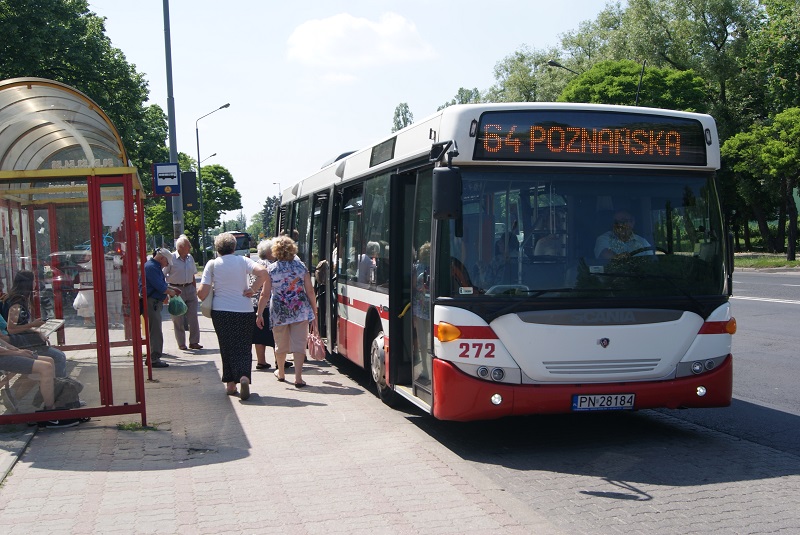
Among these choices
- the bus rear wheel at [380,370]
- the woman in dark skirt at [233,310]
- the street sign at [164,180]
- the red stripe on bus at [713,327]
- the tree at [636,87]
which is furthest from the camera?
the tree at [636,87]

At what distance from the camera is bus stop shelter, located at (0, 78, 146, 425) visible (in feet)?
27.3

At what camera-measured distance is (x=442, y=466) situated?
686cm

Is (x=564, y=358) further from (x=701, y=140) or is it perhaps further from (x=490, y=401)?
(x=701, y=140)

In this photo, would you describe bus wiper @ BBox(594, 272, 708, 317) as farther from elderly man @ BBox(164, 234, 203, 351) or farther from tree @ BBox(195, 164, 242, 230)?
tree @ BBox(195, 164, 242, 230)

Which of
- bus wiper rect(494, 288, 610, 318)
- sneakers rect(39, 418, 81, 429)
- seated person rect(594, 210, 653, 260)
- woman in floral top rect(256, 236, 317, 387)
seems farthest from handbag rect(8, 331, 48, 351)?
seated person rect(594, 210, 653, 260)

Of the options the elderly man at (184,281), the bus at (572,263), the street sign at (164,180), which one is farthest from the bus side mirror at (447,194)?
the street sign at (164,180)

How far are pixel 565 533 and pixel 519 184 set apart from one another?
9.82 feet

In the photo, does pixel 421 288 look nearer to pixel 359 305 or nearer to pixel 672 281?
pixel 672 281

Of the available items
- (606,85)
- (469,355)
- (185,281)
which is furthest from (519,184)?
(606,85)

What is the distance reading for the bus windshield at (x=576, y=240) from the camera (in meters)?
7.14

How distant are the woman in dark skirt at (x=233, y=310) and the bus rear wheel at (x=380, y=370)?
146cm

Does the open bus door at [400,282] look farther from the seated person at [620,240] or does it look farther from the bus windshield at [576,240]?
the seated person at [620,240]

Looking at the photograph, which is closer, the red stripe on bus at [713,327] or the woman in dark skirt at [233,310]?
the red stripe on bus at [713,327]

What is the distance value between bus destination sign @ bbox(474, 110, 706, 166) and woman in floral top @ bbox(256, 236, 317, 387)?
4.35 metres
